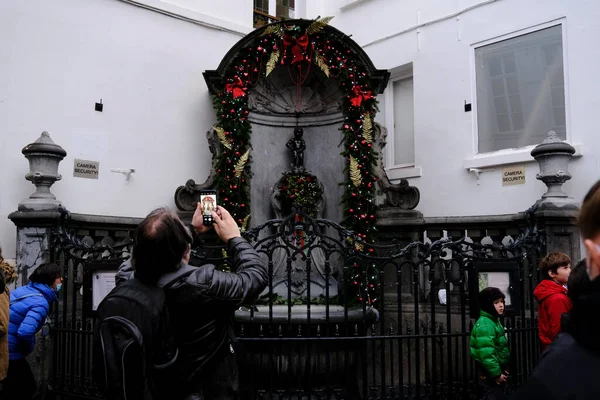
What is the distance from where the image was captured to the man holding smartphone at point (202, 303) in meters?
2.19

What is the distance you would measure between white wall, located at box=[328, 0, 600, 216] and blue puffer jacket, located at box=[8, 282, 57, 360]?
590 centimetres

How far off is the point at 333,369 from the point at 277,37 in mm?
4812

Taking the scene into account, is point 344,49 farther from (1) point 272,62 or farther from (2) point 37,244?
(2) point 37,244

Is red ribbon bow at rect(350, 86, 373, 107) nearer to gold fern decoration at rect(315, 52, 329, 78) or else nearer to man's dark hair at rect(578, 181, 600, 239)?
gold fern decoration at rect(315, 52, 329, 78)

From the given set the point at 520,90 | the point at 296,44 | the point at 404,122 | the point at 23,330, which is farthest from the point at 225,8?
the point at 23,330

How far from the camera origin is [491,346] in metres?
4.37

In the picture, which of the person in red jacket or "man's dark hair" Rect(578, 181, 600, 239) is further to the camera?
the person in red jacket

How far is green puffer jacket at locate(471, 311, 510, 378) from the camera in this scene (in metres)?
4.32

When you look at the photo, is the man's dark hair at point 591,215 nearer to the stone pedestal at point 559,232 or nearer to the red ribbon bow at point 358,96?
the stone pedestal at point 559,232

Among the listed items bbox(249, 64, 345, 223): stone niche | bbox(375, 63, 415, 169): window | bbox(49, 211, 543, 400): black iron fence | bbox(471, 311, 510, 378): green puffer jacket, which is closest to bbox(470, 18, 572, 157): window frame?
bbox(375, 63, 415, 169): window

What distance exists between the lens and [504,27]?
812 cm

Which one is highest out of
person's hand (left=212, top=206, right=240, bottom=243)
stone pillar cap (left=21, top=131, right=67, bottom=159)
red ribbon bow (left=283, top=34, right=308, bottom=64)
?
red ribbon bow (left=283, top=34, right=308, bottom=64)

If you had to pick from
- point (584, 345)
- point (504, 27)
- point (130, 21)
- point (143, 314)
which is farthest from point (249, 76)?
point (584, 345)

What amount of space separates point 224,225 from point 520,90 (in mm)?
6726
